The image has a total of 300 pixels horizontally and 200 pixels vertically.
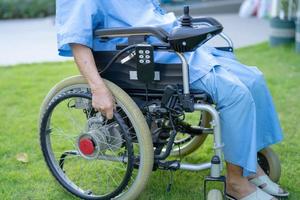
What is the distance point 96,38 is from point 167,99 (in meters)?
0.39

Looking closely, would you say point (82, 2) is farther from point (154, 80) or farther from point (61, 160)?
point (61, 160)

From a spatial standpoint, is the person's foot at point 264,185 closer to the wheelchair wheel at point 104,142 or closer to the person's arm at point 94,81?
the wheelchair wheel at point 104,142

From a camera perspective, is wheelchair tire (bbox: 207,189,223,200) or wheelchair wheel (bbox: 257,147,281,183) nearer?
wheelchair tire (bbox: 207,189,223,200)

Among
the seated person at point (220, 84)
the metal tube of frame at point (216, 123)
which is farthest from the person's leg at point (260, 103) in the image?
the metal tube of frame at point (216, 123)

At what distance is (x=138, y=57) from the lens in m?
1.94

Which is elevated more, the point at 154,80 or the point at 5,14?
the point at 154,80

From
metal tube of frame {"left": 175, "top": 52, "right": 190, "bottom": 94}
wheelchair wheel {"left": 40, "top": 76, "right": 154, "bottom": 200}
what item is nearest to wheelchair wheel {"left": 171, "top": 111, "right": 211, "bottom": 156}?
wheelchair wheel {"left": 40, "top": 76, "right": 154, "bottom": 200}

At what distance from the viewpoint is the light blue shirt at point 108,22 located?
1.98 meters

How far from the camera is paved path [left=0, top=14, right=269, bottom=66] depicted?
18.6ft

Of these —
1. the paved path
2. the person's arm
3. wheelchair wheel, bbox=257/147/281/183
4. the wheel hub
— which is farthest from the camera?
the paved path

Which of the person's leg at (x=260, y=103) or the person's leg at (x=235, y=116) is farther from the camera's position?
the person's leg at (x=260, y=103)

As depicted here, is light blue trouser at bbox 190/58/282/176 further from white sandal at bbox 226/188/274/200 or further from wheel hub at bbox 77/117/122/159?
wheel hub at bbox 77/117/122/159

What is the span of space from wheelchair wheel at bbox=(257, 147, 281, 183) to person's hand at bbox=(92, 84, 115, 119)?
77cm

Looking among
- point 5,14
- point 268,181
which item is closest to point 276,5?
point 268,181
